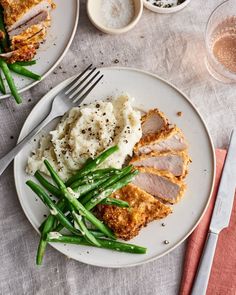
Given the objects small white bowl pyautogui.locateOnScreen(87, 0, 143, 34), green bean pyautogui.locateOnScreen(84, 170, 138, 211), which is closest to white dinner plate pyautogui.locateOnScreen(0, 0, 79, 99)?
small white bowl pyautogui.locateOnScreen(87, 0, 143, 34)

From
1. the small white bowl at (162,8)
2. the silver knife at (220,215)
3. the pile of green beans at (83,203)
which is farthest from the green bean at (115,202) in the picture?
the small white bowl at (162,8)

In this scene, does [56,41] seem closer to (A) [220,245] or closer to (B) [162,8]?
(B) [162,8]

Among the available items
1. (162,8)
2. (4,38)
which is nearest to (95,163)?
(4,38)

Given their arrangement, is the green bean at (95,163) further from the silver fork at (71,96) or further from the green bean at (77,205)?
the silver fork at (71,96)

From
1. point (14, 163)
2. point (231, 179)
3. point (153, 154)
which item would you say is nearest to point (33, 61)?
point (14, 163)

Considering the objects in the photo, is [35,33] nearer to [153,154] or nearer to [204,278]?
[153,154]

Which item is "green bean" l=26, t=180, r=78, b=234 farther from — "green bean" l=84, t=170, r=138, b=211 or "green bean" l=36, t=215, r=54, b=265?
"green bean" l=84, t=170, r=138, b=211
